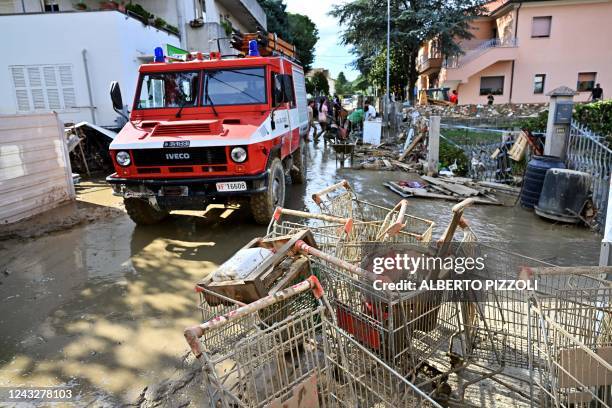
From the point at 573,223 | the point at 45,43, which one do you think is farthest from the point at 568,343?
the point at 45,43

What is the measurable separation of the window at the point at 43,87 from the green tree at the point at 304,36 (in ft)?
86.5

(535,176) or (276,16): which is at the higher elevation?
(276,16)

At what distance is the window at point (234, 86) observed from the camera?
633 cm

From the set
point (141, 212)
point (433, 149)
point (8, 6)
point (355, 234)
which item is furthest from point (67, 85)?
point (355, 234)

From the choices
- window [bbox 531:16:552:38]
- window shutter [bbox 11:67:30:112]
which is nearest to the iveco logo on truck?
window shutter [bbox 11:67:30:112]

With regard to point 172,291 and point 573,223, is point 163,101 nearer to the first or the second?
point 172,291

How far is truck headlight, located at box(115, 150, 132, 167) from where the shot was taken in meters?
5.58

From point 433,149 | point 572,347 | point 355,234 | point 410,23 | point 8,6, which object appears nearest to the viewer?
point 572,347

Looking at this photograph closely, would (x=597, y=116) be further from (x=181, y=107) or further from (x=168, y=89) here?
(x=168, y=89)

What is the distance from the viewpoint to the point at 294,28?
41031mm

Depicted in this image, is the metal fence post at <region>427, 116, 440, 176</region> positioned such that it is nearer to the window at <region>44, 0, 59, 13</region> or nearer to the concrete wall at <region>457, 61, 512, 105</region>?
the window at <region>44, 0, 59, 13</region>

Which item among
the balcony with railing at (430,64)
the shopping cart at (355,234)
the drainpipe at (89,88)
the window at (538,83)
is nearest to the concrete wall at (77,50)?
the drainpipe at (89,88)

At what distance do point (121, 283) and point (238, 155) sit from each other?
83.9 inches

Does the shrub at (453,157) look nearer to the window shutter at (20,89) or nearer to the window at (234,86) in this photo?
the window at (234,86)
